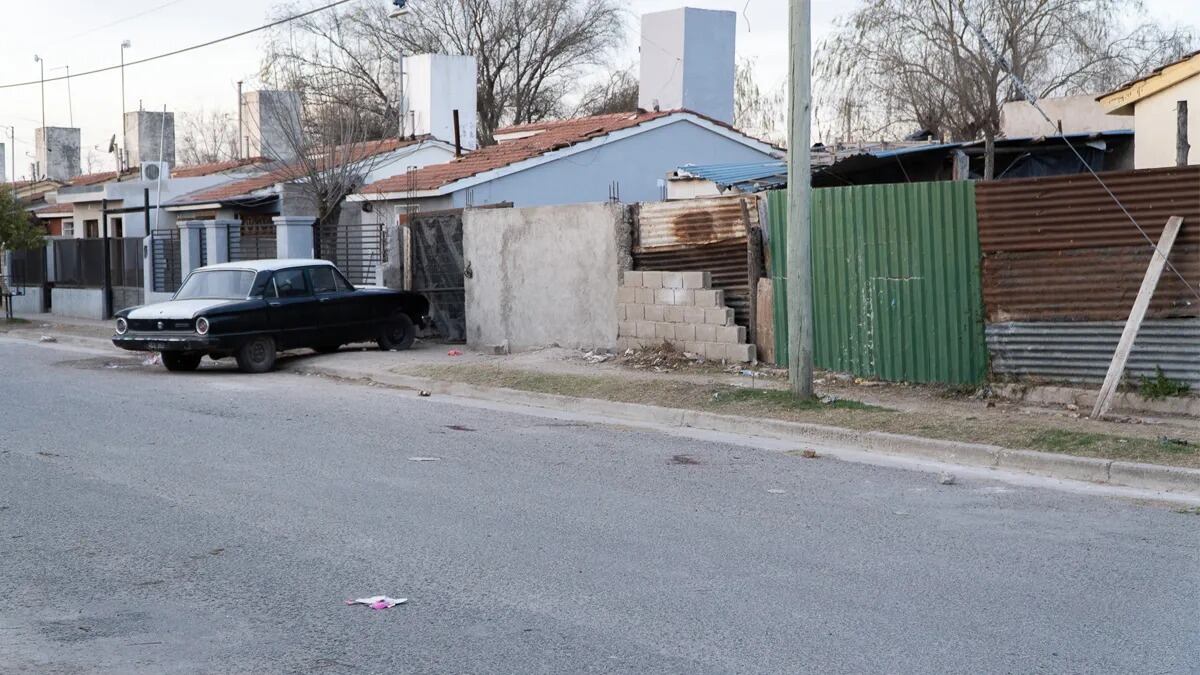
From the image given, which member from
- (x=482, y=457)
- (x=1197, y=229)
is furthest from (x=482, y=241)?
(x=1197, y=229)

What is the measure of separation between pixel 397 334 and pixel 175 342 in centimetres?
386

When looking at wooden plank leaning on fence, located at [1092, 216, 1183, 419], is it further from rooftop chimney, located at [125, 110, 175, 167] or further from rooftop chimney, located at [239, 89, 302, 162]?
rooftop chimney, located at [125, 110, 175, 167]

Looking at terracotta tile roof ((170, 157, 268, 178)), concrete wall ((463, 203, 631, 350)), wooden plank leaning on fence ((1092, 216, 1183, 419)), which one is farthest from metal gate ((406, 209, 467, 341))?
A: terracotta tile roof ((170, 157, 268, 178))

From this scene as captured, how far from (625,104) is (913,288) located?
118 feet

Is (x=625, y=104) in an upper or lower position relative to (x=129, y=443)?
upper

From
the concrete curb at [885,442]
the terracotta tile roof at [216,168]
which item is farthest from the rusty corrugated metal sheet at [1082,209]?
the terracotta tile roof at [216,168]

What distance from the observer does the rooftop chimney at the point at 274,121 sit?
27.4m

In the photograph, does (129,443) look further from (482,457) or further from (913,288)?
(913,288)

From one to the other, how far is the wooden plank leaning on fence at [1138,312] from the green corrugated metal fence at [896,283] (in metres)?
1.71

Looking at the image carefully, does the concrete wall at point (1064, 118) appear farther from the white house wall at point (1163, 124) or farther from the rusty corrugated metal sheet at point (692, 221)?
the rusty corrugated metal sheet at point (692, 221)

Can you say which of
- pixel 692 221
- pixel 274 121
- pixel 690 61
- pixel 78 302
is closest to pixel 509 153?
pixel 690 61

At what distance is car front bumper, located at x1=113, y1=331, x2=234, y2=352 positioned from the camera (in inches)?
682

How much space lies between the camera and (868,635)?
5.68 m

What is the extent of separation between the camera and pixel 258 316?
1789 cm
